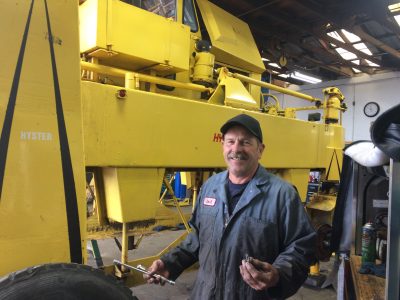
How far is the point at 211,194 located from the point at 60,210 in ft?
A: 2.69

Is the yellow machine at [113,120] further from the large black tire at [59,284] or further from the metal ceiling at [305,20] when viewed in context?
the metal ceiling at [305,20]

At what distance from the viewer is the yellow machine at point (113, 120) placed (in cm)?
175

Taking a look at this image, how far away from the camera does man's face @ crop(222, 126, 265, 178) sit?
1.92 m

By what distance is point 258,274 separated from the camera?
4.80ft

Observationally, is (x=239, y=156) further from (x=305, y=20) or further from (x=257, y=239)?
(x=305, y=20)

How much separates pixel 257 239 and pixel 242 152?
1.54 feet

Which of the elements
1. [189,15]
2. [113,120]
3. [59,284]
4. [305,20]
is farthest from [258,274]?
[305,20]

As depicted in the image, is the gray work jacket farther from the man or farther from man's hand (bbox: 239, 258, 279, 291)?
man's hand (bbox: 239, 258, 279, 291)

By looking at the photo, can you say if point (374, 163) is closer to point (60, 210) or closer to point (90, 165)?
point (60, 210)

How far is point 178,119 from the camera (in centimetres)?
320

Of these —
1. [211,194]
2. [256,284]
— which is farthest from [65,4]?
[256,284]

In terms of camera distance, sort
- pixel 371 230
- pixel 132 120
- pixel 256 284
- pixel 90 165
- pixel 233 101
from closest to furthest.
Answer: pixel 256 284 < pixel 371 230 < pixel 90 165 < pixel 132 120 < pixel 233 101

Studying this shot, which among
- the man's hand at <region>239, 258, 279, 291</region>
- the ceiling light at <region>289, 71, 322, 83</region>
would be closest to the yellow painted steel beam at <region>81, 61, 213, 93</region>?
the man's hand at <region>239, 258, 279, 291</region>

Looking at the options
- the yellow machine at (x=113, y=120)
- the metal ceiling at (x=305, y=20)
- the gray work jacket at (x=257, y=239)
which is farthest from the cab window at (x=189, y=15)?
the gray work jacket at (x=257, y=239)
